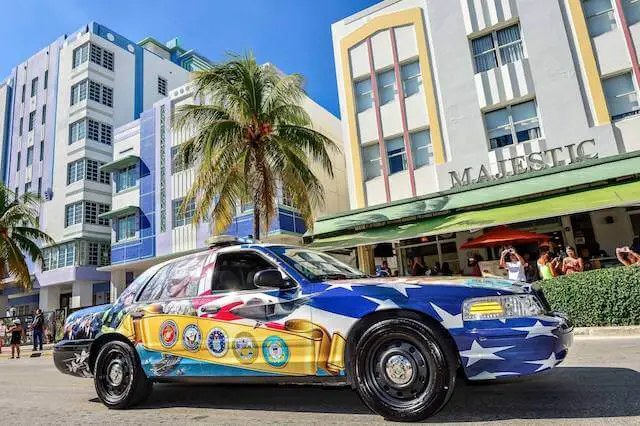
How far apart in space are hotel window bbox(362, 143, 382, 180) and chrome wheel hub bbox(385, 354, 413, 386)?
49.3 feet

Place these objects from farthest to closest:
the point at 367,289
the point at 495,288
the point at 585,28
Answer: the point at 585,28, the point at 367,289, the point at 495,288

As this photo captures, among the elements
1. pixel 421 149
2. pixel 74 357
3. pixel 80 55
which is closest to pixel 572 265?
pixel 421 149

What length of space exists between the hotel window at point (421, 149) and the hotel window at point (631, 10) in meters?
7.23

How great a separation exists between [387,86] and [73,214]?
25.1 metres

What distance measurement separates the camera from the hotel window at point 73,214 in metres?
31.5

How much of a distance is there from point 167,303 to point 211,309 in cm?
66

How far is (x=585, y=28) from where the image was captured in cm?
1488

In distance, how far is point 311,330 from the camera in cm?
378

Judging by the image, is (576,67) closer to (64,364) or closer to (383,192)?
(383,192)

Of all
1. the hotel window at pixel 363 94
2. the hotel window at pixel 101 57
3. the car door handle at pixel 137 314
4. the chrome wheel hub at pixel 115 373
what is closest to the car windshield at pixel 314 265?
the car door handle at pixel 137 314

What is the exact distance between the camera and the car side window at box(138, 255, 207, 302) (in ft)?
15.5

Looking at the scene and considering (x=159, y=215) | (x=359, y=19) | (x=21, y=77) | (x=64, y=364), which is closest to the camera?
(x=64, y=364)

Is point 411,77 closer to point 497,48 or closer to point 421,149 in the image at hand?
point 421,149

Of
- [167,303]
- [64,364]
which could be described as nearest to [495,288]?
[167,303]
